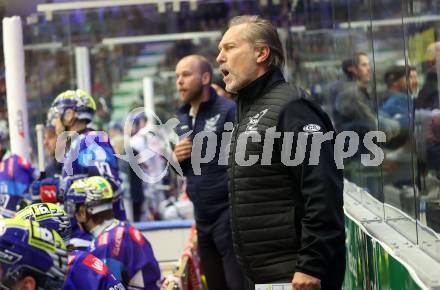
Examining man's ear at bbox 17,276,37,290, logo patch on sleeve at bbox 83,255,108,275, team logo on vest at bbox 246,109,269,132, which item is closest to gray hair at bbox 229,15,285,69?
team logo on vest at bbox 246,109,269,132

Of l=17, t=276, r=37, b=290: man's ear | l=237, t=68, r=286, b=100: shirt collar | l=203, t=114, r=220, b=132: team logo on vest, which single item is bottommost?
l=203, t=114, r=220, b=132: team logo on vest

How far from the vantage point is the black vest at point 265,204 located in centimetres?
395

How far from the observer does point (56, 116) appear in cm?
718

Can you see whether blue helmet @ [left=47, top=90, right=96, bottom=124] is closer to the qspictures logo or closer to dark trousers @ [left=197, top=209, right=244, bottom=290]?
the qspictures logo

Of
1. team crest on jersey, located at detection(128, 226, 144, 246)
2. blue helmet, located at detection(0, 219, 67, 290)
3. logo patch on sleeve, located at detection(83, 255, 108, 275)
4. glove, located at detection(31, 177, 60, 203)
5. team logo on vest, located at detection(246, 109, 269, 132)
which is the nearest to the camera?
blue helmet, located at detection(0, 219, 67, 290)

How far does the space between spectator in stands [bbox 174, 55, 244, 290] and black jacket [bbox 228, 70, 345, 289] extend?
2.34m

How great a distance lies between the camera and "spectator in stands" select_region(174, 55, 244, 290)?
6.48 m

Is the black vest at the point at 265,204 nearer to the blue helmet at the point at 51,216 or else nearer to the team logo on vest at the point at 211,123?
the blue helmet at the point at 51,216

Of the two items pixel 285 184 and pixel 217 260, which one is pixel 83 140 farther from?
pixel 285 184

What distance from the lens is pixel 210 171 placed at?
21.3 ft

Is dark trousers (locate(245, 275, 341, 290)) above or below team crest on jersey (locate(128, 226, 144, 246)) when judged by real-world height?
above

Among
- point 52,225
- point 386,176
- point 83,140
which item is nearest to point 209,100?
point 83,140

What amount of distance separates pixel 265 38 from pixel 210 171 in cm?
241

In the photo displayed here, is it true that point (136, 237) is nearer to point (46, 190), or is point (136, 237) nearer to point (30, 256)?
point (46, 190)
